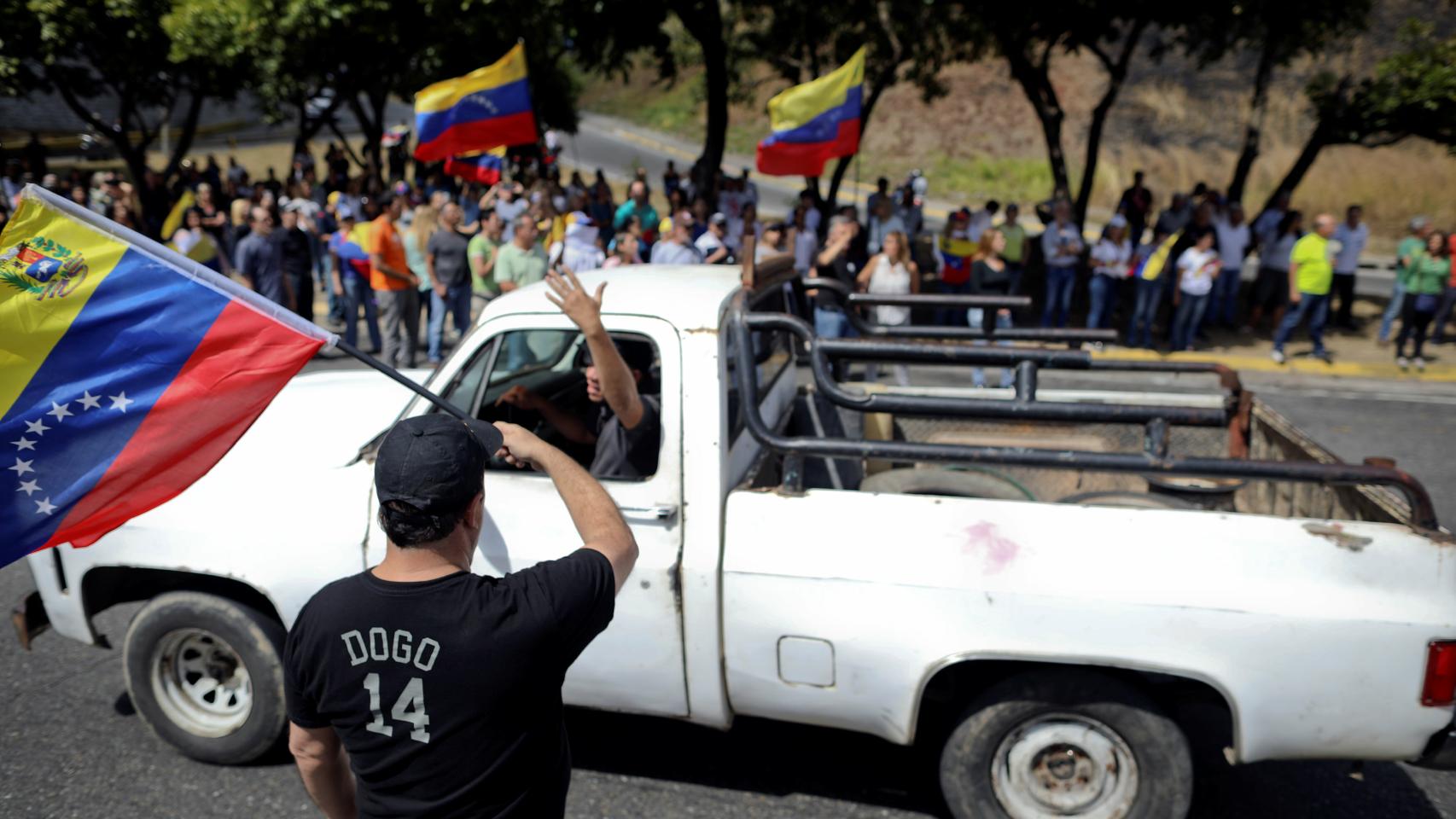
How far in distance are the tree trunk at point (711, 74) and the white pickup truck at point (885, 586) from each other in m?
10.1

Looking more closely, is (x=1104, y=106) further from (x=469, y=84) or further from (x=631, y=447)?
(x=631, y=447)

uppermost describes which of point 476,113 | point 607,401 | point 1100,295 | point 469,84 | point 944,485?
point 469,84

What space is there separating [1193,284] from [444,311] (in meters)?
8.31

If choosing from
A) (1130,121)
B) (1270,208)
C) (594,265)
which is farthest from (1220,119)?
(594,265)

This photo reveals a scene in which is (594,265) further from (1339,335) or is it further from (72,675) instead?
(1339,335)

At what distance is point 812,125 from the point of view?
9.05 meters

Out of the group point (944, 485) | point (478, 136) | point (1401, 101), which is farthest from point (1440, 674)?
point (1401, 101)

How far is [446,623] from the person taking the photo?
5.99 ft

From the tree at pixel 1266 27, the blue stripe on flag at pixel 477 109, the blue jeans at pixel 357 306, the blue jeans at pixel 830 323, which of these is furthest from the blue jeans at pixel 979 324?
the blue jeans at pixel 357 306

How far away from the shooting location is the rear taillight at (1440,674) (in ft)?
9.61

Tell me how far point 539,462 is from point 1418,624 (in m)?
2.57

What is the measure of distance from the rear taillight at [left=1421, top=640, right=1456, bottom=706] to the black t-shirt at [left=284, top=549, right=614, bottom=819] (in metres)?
2.54

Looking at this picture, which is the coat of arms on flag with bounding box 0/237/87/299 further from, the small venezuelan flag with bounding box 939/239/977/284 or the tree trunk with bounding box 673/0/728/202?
the tree trunk with bounding box 673/0/728/202

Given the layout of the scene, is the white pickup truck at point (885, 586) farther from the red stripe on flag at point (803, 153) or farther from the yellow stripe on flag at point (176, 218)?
the yellow stripe on flag at point (176, 218)
